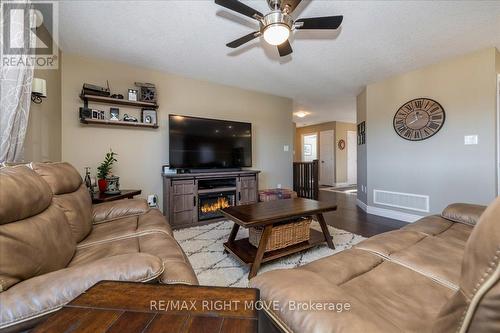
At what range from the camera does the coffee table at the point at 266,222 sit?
5.98ft

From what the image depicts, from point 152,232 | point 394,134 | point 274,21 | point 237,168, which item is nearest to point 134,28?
point 274,21

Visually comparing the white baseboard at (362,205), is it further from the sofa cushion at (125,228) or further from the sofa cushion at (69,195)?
the sofa cushion at (69,195)

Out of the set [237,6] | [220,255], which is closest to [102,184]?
[220,255]

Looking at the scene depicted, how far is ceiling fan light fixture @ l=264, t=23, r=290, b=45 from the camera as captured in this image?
1.72 m

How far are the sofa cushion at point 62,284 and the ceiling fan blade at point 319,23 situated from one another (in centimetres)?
197

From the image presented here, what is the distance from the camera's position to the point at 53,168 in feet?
5.05

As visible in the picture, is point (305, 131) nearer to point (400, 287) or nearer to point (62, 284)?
point (400, 287)

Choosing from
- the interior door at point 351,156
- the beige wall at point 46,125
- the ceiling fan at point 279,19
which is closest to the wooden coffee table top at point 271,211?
the ceiling fan at point 279,19

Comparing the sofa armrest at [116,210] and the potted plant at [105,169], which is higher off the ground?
the potted plant at [105,169]

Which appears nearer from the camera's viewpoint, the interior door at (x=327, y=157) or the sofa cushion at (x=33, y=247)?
the sofa cushion at (x=33, y=247)

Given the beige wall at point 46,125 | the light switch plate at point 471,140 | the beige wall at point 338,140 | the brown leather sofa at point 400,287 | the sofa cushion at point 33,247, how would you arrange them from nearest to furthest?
1. the brown leather sofa at point 400,287
2. the sofa cushion at point 33,247
3. the beige wall at point 46,125
4. the light switch plate at point 471,140
5. the beige wall at point 338,140

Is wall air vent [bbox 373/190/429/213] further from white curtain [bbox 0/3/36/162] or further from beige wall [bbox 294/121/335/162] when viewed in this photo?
white curtain [bbox 0/3/36/162]

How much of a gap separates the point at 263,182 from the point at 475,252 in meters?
4.13

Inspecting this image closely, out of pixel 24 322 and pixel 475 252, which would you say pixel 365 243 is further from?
pixel 24 322
